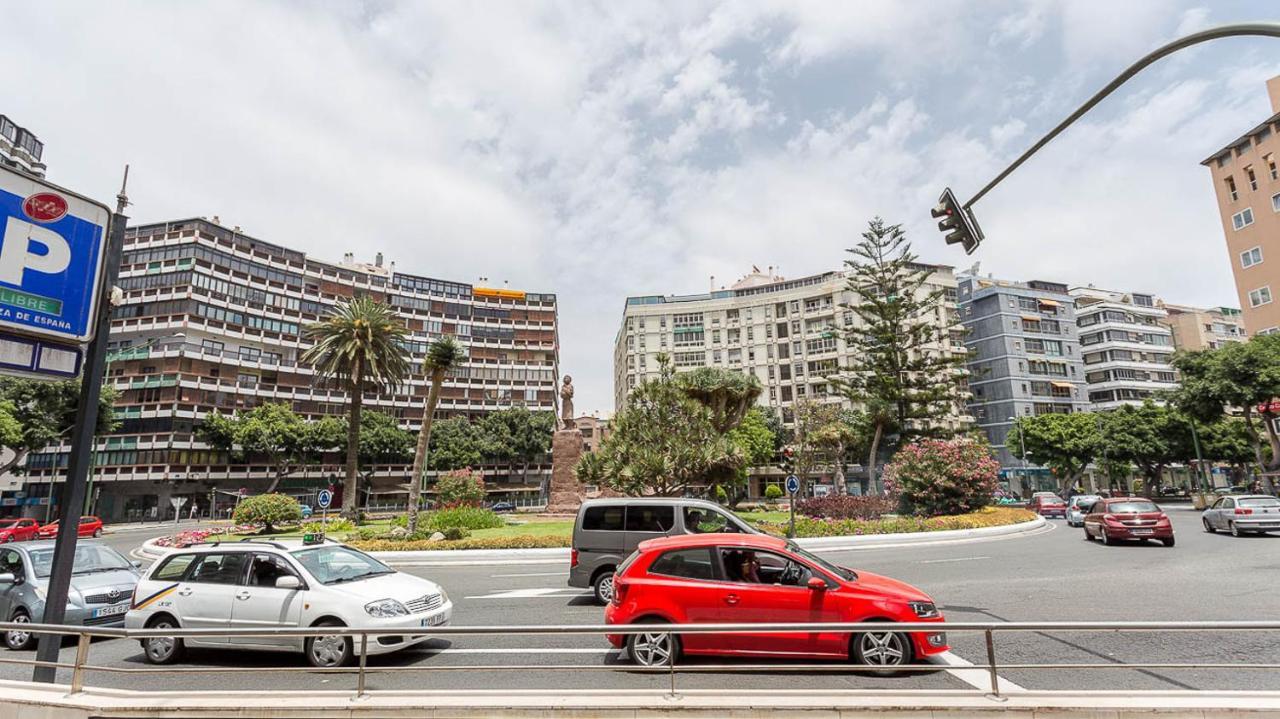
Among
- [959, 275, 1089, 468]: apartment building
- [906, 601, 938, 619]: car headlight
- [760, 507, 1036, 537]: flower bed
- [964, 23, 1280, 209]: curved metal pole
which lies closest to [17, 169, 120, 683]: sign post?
[906, 601, 938, 619]: car headlight

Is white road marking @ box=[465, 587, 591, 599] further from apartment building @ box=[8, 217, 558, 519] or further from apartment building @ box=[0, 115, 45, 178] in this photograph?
apartment building @ box=[0, 115, 45, 178]

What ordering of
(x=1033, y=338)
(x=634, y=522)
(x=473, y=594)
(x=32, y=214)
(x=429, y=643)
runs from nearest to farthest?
(x=32, y=214), (x=429, y=643), (x=634, y=522), (x=473, y=594), (x=1033, y=338)

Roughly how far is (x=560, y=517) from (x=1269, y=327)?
53496 mm

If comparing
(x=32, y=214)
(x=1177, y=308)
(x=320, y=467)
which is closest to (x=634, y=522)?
(x=32, y=214)

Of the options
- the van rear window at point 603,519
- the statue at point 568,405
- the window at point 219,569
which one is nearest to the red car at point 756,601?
the van rear window at point 603,519

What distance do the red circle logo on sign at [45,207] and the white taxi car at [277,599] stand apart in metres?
4.92

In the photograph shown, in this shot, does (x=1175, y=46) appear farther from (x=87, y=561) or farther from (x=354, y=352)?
(x=354, y=352)

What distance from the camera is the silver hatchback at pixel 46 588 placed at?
9.74 metres

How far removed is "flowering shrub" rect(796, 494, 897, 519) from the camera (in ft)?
88.2

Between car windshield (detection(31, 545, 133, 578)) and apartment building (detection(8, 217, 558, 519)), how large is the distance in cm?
4536

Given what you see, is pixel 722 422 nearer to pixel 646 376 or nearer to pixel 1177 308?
pixel 646 376

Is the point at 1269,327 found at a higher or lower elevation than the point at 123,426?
higher

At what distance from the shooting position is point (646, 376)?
79.1 m

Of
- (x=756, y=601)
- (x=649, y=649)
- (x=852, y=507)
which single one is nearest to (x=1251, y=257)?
(x=852, y=507)
